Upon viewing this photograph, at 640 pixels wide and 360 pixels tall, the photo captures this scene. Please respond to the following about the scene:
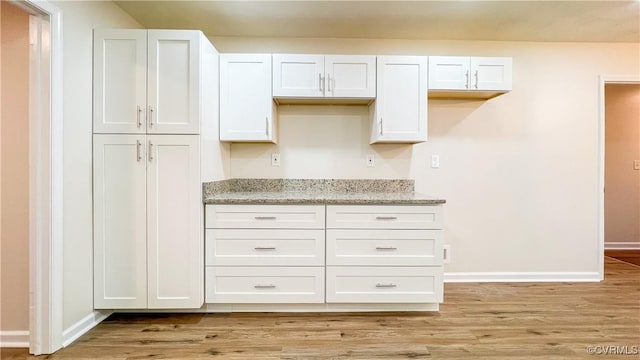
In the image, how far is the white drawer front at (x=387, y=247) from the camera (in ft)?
7.74

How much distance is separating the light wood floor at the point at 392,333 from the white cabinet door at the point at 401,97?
4.47 feet

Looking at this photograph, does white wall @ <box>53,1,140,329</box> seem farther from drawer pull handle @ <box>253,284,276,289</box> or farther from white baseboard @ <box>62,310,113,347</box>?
drawer pull handle @ <box>253,284,276,289</box>

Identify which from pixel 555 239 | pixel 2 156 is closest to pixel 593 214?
pixel 555 239

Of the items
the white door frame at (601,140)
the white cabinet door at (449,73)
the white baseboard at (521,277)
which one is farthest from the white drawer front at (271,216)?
the white door frame at (601,140)

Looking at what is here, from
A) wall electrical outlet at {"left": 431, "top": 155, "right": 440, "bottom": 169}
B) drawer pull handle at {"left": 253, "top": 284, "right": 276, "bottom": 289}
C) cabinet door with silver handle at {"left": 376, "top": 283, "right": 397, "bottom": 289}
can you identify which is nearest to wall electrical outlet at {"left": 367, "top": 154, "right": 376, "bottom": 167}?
wall electrical outlet at {"left": 431, "top": 155, "right": 440, "bottom": 169}

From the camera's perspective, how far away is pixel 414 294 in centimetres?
237

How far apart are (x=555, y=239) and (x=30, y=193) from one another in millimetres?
3980

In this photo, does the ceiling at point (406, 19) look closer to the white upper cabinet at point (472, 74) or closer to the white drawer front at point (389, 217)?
the white upper cabinet at point (472, 74)

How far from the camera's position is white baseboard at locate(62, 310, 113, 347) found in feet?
6.53

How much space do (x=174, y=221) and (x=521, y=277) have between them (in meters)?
2.98

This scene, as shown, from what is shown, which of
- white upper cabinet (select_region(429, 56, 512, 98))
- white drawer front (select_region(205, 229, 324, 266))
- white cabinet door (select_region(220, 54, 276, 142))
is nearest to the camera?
white drawer front (select_region(205, 229, 324, 266))

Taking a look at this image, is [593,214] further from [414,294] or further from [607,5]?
[414,294]

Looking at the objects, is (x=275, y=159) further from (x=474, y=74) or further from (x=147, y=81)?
(x=474, y=74)

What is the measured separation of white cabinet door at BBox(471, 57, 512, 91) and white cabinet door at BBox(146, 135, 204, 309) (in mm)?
2189
